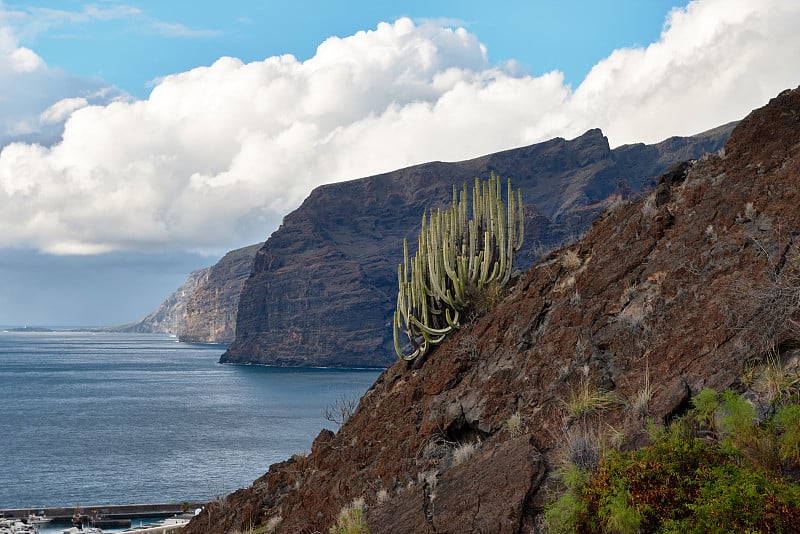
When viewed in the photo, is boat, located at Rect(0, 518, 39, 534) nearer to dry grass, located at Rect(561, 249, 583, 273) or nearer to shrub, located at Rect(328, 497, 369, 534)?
shrub, located at Rect(328, 497, 369, 534)

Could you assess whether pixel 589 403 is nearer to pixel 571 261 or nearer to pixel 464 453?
pixel 464 453

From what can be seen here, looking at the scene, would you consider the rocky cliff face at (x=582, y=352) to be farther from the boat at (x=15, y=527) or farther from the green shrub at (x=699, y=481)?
the boat at (x=15, y=527)

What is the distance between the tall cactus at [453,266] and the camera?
13352 mm

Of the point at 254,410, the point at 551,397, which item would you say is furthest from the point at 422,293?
the point at 254,410

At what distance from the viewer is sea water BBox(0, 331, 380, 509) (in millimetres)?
58125

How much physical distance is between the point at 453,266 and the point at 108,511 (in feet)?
150

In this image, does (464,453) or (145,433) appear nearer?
(464,453)

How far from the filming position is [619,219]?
456 inches

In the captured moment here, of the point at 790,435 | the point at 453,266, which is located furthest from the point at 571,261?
the point at 790,435

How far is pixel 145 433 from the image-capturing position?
79812 mm

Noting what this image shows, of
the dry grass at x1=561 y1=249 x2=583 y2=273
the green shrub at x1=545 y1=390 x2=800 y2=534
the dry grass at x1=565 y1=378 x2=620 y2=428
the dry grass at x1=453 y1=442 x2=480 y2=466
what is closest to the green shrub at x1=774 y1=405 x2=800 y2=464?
the green shrub at x1=545 y1=390 x2=800 y2=534

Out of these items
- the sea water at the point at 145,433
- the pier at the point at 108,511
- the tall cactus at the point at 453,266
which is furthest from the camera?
the sea water at the point at 145,433

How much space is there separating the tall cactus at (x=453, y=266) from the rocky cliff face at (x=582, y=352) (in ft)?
2.74

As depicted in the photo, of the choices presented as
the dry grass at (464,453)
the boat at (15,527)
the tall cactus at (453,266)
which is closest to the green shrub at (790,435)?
the dry grass at (464,453)
